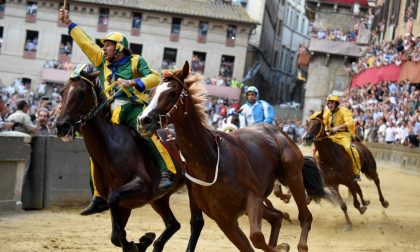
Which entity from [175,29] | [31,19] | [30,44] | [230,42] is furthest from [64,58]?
[230,42]

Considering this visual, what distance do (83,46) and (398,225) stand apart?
7919 millimetres

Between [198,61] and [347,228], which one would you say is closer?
[347,228]

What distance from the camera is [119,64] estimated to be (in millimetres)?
9445

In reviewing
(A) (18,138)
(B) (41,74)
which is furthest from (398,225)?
(B) (41,74)

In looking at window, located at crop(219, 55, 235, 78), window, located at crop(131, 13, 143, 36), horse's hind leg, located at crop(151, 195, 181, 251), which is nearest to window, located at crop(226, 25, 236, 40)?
window, located at crop(219, 55, 235, 78)

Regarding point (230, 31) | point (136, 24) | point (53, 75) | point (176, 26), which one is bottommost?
point (53, 75)

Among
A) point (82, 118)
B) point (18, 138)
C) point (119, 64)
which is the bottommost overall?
point (18, 138)

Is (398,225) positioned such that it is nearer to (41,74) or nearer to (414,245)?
(414,245)

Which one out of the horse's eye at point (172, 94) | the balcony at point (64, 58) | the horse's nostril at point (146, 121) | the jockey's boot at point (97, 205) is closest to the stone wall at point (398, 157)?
the jockey's boot at point (97, 205)

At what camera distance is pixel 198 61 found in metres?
60.0

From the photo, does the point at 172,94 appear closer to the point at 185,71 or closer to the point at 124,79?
the point at 185,71

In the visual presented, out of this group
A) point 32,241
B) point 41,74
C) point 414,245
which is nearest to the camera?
point 32,241

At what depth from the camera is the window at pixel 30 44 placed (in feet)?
198

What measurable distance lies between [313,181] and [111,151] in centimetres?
348
